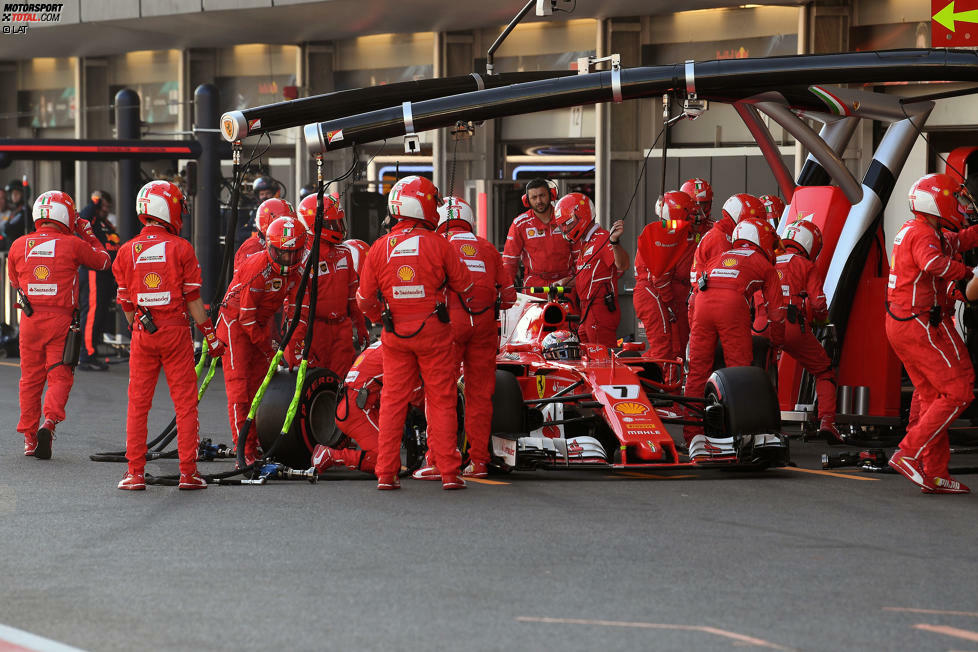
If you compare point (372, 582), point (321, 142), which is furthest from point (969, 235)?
point (372, 582)

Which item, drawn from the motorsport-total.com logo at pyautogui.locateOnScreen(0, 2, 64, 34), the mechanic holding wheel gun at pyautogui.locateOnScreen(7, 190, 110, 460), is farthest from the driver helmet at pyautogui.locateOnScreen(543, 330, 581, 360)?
the motorsport-total.com logo at pyautogui.locateOnScreen(0, 2, 64, 34)

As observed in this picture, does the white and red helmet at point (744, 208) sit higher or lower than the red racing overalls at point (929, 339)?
higher

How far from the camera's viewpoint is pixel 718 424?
10266 mm

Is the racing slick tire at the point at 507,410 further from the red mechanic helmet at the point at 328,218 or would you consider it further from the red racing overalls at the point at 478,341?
the red mechanic helmet at the point at 328,218

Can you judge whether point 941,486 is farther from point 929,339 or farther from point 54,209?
point 54,209

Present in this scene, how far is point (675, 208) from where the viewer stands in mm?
13789

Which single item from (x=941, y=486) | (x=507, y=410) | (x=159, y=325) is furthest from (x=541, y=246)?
(x=941, y=486)

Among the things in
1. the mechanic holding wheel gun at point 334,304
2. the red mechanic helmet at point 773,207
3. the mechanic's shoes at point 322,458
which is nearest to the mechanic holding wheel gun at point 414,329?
the mechanic's shoes at point 322,458

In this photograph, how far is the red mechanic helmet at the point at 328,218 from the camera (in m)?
11.5

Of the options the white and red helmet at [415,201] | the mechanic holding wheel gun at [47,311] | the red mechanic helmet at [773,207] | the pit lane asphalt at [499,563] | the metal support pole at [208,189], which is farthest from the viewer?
the metal support pole at [208,189]

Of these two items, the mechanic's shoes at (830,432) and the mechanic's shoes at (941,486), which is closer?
the mechanic's shoes at (941,486)

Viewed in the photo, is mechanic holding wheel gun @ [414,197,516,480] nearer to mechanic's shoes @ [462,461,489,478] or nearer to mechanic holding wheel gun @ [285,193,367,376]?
mechanic's shoes @ [462,461,489,478]

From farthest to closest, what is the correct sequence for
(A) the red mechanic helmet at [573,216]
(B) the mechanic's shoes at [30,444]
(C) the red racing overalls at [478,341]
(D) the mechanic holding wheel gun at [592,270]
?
1. (A) the red mechanic helmet at [573,216]
2. (D) the mechanic holding wheel gun at [592,270]
3. (B) the mechanic's shoes at [30,444]
4. (C) the red racing overalls at [478,341]

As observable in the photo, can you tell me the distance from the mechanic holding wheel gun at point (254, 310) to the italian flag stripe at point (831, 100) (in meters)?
4.45
